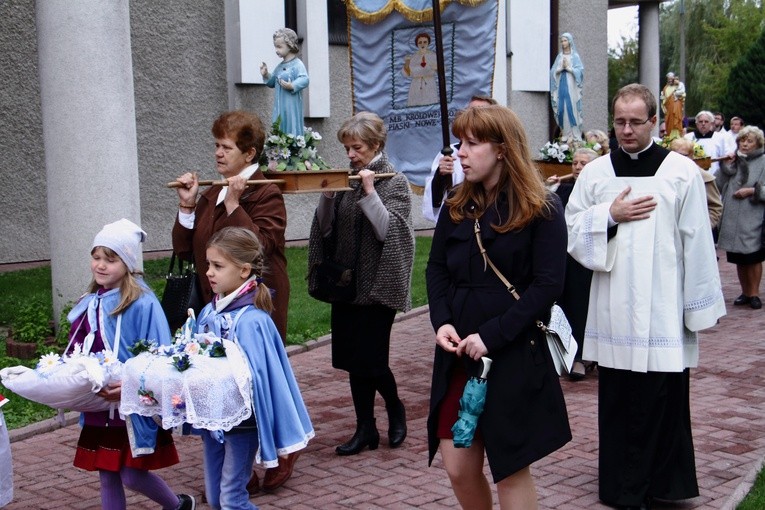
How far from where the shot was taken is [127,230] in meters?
4.93

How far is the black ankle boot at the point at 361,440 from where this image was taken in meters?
6.26

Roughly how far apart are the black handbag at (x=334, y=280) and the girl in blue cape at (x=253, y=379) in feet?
4.47

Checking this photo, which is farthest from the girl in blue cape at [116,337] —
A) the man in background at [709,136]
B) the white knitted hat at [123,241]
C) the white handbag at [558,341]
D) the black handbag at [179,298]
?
the man in background at [709,136]

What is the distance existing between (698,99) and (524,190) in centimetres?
4764

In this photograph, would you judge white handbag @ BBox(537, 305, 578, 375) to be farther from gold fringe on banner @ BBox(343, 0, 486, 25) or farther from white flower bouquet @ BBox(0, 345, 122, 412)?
gold fringe on banner @ BBox(343, 0, 486, 25)

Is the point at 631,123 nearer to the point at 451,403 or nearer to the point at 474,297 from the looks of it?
the point at 474,297

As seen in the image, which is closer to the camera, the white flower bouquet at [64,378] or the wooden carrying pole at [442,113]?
the white flower bouquet at [64,378]

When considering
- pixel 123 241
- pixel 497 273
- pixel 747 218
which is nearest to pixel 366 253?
pixel 123 241

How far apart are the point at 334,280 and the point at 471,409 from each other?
226cm

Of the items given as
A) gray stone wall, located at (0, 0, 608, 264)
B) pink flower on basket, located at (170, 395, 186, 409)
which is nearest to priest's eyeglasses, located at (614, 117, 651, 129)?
pink flower on basket, located at (170, 395, 186, 409)

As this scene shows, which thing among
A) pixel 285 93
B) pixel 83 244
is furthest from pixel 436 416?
pixel 285 93

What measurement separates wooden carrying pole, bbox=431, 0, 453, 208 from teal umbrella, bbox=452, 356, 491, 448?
3136mm

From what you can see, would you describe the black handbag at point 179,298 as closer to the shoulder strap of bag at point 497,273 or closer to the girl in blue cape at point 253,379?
the girl in blue cape at point 253,379

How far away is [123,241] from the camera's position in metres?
4.87
